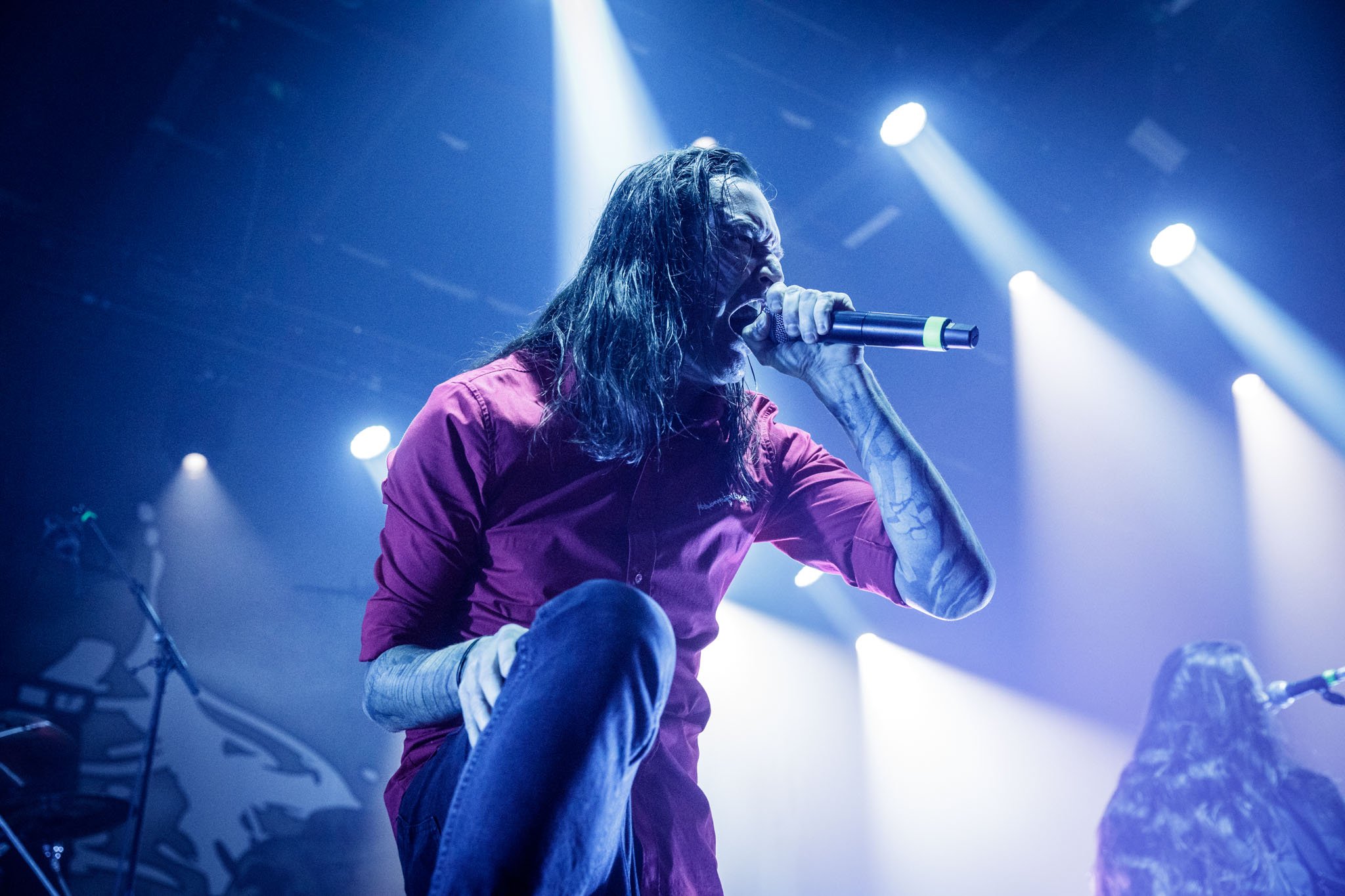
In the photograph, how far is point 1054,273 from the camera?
18.4 ft

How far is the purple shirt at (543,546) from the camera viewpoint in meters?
1.30

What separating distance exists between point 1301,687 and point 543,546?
3.72 m

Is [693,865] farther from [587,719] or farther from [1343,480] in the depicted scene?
[1343,480]

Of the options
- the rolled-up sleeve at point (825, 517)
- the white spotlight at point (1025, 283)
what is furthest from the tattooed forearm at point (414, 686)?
the white spotlight at point (1025, 283)

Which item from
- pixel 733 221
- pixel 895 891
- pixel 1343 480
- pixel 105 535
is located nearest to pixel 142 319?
pixel 105 535

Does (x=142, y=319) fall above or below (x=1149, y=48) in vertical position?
below

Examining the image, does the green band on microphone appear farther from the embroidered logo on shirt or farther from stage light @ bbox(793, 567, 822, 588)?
stage light @ bbox(793, 567, 822, 588)

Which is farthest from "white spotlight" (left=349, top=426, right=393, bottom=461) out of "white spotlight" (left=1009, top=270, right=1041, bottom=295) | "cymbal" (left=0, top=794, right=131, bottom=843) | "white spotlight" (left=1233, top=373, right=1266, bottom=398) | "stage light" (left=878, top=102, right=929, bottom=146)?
"white spotlight" (left=1233, top=373, right=1266, bottom=398)

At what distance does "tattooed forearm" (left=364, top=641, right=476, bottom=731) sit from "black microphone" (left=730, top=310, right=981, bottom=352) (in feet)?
3.07

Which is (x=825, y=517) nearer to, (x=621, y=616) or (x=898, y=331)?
(x=898, y=331)

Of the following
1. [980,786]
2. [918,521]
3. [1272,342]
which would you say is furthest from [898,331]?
[980,786]

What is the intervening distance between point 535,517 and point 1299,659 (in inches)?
279

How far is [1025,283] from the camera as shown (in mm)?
5703

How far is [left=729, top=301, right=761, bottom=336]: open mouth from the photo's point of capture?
1824 millimetres
